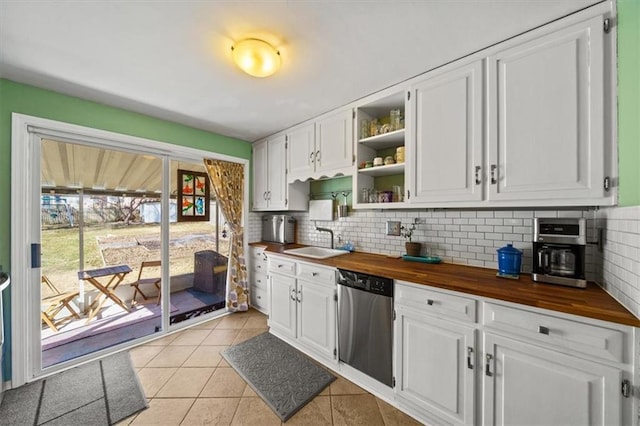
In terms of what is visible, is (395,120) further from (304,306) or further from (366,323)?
(304,306)

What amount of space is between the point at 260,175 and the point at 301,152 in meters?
0.85

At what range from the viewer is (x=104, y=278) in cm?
244

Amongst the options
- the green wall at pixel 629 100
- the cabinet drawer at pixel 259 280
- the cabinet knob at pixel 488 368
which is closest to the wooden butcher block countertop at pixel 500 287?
the cabinet knob at pixel 488 368

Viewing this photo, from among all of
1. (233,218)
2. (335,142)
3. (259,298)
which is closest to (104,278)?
(233,218)

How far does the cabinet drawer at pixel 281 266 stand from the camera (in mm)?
2281

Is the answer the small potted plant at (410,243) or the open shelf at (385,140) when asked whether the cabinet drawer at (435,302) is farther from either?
the open shelf at (385,140)

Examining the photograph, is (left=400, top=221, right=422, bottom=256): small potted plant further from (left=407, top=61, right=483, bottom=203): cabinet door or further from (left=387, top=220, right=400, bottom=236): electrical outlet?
(left=407, top=61, right=483, bottom=203): cabinet door

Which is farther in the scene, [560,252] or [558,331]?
[560,252]

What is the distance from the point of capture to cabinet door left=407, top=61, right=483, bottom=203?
60.1 inches

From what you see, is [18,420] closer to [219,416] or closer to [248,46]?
[219,416]

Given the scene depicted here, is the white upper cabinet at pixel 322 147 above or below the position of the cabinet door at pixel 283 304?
above

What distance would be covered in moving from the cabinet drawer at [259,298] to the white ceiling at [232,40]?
233 centimetres

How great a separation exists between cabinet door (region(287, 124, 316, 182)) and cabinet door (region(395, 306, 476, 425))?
1.72m

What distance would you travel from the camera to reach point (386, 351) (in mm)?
1624
